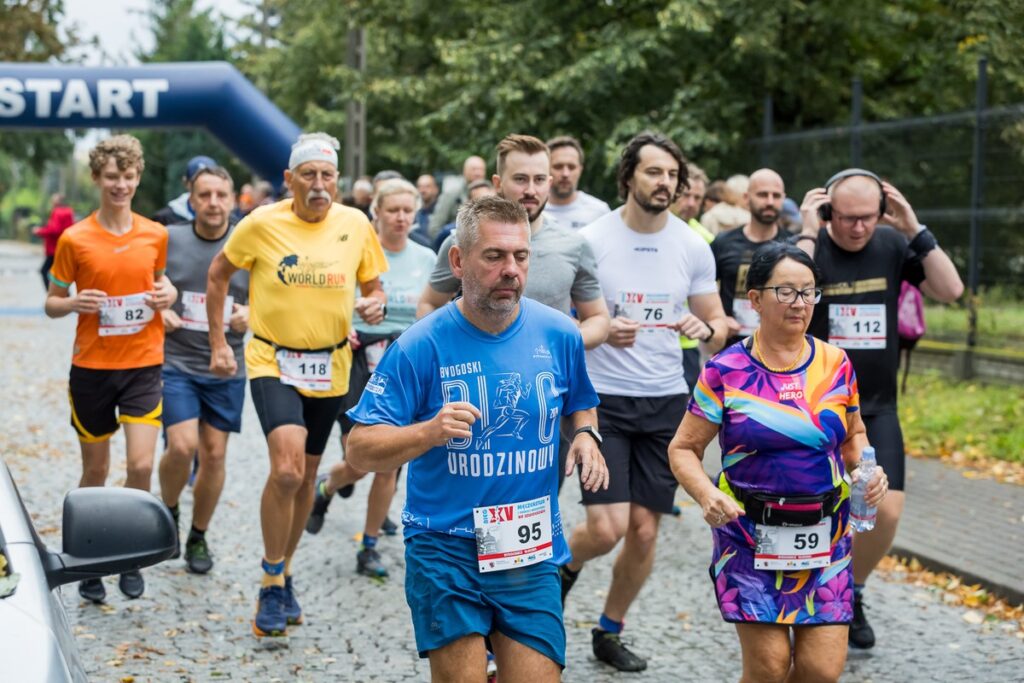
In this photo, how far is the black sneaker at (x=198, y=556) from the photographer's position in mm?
7375

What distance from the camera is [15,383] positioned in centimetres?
1545

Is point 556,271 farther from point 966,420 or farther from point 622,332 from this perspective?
point 966,420

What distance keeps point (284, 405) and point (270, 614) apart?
942 mm

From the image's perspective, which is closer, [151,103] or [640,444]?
[640,444]

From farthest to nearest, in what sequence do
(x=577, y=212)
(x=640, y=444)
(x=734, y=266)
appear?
(x=577, y=212), (x=734, y=266), (x=640, y=444)

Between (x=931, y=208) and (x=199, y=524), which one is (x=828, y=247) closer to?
(x=199, y=524)

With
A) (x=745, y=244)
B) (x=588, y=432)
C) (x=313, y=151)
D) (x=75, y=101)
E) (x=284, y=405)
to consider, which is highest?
(x=75, y=101)

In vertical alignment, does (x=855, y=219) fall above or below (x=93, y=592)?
above

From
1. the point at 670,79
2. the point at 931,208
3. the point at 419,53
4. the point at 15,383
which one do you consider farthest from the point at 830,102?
the point at 15,383

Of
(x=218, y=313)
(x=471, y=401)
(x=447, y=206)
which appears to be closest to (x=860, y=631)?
(x=471, y=401)

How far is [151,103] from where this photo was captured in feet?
57.4

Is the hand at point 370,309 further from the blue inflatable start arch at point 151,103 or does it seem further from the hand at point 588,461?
the blue inflatable start arch at point 151,103

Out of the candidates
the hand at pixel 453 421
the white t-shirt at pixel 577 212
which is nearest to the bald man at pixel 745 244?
the white t-shirt at pixel 577 212

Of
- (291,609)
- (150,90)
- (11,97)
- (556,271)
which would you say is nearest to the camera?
(556,271)
